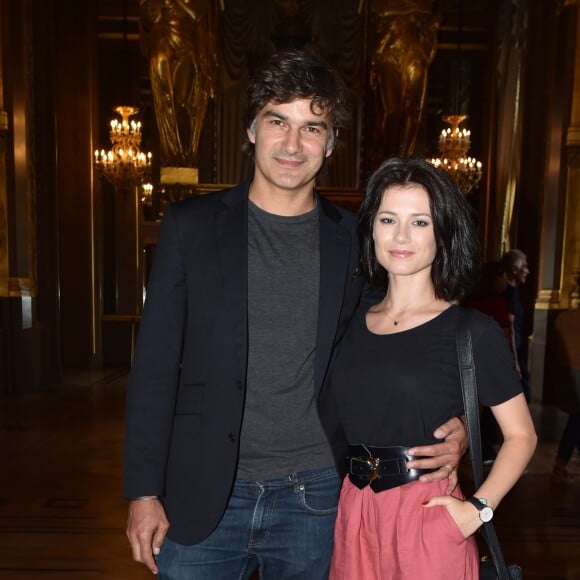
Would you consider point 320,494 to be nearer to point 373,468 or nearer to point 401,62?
point 373,468

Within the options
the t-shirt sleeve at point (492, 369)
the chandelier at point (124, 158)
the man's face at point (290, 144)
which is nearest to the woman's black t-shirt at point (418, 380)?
the t-shirt sleeve at point (492, 369)

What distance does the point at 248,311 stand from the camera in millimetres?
1919

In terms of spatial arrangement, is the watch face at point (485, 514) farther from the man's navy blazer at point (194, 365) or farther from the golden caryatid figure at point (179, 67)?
the golden caryatid figure at point (179, 67)

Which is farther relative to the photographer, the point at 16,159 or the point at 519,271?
the point at 16,159

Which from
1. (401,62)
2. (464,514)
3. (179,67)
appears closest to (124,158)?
(179,67)

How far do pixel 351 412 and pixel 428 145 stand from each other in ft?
36.8

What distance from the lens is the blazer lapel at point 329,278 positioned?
1.90m

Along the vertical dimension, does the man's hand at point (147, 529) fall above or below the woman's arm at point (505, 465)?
below

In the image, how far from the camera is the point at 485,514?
166cm

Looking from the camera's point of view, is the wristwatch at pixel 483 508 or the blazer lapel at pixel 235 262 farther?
the blazer lapel at pixel 235 262

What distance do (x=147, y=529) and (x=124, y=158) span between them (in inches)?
347

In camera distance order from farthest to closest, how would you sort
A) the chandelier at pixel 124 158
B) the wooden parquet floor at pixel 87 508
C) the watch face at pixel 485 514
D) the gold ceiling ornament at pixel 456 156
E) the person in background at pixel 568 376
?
the chandelier at pixel 124 158
the gold ceiling ornament at pixel 456 156
the person in background at pixel 568 376
the wooden parquet floor at pixel 87 508
the watch face at pixel 485 514

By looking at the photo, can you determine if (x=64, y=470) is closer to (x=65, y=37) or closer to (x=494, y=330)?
(x=494, y=330)

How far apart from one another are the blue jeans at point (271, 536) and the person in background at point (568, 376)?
3.54 metres
